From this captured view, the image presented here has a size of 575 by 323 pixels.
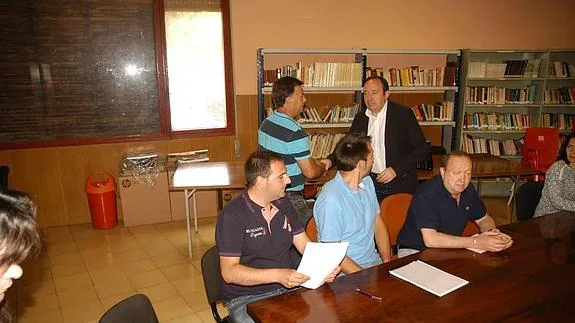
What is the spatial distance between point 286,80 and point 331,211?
1394mm

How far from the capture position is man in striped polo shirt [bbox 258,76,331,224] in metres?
3.19

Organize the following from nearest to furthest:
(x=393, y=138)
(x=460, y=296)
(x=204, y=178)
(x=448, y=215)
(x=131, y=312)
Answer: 1. (x=131, y=312)
2. (x=460, y=296)
3. (x=448, y=215)
4. (x=393, y=138)
5. (x=204, y=178)

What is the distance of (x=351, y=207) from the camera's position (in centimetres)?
240

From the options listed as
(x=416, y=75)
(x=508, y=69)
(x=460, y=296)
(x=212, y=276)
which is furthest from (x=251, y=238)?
(x=508, y=69)

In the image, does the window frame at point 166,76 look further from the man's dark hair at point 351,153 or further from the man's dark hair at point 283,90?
the man's dark hair at point 351,153

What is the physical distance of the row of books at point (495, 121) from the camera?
618 centimetres

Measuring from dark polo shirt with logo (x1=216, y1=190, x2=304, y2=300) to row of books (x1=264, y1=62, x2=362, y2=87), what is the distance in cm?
340

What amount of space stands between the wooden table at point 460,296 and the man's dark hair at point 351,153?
2.04 feet

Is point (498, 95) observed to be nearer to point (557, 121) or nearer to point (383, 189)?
point (557, 121)

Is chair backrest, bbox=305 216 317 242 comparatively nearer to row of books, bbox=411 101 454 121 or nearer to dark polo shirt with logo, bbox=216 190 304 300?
dark polo shirt with logo, bbox=216 190 304 300

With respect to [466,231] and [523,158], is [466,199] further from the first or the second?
[523,158]

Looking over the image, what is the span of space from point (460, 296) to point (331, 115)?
13.4 ft

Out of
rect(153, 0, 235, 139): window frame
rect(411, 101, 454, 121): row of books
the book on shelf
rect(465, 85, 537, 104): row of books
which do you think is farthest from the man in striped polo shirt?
the book on shelf

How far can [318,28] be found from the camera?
584 cm
